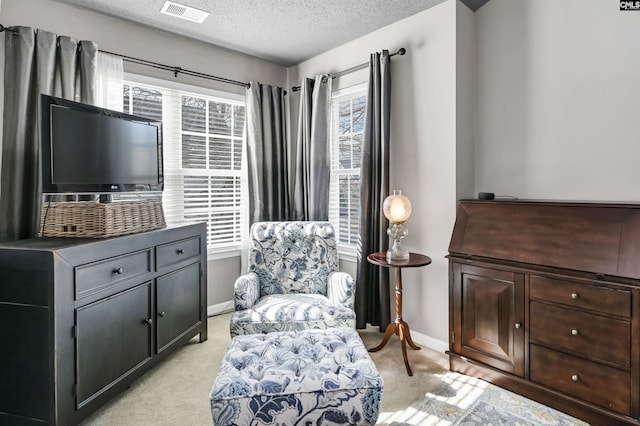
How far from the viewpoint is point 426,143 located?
278 centimetres

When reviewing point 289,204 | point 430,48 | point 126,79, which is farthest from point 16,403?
point 430,48

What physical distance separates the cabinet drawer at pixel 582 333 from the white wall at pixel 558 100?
2.57 feet

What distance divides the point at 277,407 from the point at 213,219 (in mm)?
2372

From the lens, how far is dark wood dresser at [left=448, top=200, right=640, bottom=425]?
174cm

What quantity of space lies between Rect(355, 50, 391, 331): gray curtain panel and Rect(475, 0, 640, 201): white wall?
704 mm

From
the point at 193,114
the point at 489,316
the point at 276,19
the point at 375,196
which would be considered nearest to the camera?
the point at 489,316

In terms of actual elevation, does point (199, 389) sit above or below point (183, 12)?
below

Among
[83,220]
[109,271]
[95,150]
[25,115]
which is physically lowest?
[109,271]

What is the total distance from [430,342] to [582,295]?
120 cm

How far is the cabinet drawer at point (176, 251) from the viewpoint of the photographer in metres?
2.41

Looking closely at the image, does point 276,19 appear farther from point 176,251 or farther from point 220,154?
point 176,251

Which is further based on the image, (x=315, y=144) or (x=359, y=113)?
(x=315, y=144)

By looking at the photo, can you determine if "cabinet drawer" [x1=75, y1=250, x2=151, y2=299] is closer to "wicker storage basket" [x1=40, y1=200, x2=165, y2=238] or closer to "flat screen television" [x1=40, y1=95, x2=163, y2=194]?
"wicker storage basket" [x1=40, y1=200, x2=165, y2=238]

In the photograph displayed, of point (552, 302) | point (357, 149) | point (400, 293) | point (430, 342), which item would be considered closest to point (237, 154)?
point (357, 149)
